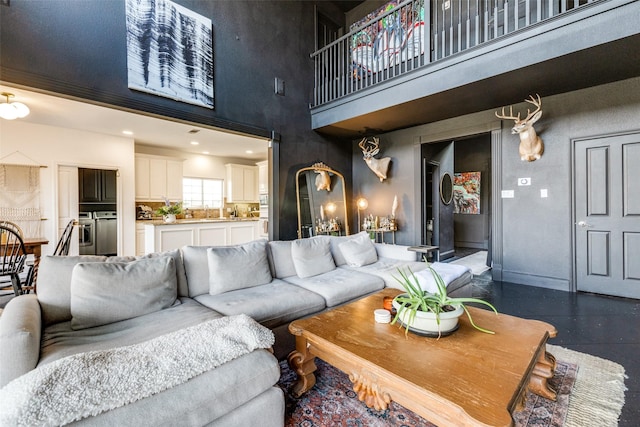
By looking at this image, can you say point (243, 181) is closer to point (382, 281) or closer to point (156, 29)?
point (156, 29)

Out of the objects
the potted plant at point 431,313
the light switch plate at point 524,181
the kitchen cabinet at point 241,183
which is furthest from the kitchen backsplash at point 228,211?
the potted plant at point 431,313

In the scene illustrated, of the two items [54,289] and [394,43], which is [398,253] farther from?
[54,289]

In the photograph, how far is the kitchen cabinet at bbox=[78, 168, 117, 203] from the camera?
17.3 ft

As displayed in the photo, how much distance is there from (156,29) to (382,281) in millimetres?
3783

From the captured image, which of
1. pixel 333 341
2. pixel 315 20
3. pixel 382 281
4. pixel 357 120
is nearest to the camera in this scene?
pixel 333 341

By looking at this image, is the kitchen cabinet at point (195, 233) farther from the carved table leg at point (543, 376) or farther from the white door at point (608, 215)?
the white door at point (608, 215)

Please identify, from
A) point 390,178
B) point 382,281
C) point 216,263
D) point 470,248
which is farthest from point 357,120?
point 470,248

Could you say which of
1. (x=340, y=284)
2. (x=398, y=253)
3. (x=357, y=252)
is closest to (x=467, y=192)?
(x=398, y=253)

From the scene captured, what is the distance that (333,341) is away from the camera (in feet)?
5.08

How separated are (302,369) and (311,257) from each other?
1.46 metres

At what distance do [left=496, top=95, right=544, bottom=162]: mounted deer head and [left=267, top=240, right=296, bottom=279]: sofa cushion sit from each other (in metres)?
3.36

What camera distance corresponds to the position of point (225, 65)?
3.98 metres

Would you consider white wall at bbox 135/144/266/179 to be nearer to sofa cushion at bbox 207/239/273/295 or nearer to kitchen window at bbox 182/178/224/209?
kitchen window at bbox 182/178/224/209

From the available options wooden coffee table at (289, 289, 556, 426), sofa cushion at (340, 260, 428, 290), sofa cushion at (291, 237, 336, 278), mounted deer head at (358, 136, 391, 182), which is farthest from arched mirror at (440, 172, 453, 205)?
wooden coffee table at (289, 289, 556, 426)
